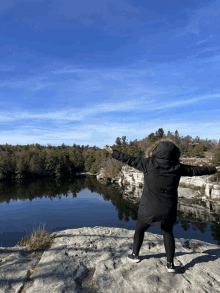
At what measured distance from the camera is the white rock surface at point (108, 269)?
2485mm

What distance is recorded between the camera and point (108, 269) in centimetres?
290

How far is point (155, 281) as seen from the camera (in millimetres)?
2557

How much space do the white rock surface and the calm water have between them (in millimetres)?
6937

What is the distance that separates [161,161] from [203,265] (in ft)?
6.47

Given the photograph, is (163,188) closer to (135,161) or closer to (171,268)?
(135,161)

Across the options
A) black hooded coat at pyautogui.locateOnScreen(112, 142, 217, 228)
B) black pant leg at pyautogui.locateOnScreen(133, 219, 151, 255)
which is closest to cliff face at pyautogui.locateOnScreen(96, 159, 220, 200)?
black pant leg at pyautogui.locateOnScreen(133, 219, 151, 255)

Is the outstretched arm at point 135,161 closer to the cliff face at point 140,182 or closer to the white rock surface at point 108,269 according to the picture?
the white rock surface at point 108,269

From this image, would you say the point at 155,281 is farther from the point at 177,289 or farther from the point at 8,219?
the point at 8,219

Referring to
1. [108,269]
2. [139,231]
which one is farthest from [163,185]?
[108,269]

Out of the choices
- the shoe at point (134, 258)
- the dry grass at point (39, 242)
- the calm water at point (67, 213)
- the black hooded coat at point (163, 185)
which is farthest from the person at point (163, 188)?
the calm water at point (67, 213)

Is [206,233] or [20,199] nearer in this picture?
[206,233]

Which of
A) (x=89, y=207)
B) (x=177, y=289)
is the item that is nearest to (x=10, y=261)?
(x=177, y=289)

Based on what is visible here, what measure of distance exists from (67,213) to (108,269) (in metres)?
19.3

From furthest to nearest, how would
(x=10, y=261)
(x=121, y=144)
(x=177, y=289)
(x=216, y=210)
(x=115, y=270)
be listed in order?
(x=121, y=144), (x=216, y=210), (x=10, y=261), (x=115, y=270), (x=177, y=289)
